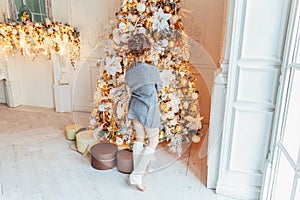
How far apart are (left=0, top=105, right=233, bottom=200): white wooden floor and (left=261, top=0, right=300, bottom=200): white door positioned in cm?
50

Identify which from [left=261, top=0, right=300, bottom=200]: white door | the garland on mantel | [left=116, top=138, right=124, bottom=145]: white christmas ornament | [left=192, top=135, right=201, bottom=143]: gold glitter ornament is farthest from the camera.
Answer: the garland on mantel

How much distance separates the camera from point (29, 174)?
6.96 feet

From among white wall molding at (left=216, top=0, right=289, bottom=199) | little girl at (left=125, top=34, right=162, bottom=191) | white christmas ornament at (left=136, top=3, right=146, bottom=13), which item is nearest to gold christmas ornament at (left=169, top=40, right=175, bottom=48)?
little girl at (left=125, top=34, right=162, bottom=191)

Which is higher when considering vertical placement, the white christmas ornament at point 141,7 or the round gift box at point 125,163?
the white christmas ornament at point 141,7

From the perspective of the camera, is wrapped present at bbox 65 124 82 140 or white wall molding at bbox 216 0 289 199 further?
wrapped present at bbox 65 124 82 140

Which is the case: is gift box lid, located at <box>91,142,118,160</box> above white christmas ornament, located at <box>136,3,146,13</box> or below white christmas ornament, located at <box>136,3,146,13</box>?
below

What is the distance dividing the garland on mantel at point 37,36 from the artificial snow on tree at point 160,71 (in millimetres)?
814

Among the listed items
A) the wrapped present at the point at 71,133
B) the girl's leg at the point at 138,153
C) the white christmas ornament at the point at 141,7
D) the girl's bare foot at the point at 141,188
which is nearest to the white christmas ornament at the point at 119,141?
the girl's leg at the point at 138,153

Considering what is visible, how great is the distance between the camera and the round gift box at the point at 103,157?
2.16 meters

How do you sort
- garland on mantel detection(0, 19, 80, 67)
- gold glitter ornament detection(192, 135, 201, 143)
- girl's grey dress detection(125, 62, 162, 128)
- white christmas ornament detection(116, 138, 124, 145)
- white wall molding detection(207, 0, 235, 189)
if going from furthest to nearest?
garland on mantel detection(0, 19, 80, 67) → gold glitter ornament detection(192, 135, 201, 143) → white christmas ornament detection(116, 138, 124, 145) → girl's grey dress detection(125, 62, 162, 128) → white wall molding detection(207, 0, 235, 189)

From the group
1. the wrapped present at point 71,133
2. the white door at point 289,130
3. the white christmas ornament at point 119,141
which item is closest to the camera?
the white door at point 289,130

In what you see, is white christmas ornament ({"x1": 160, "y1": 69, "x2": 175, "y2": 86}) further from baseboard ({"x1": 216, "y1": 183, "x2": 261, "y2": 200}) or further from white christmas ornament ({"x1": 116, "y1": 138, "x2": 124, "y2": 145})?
baseboard ({"x1": 216, "y1": 183, "x2": 261, "y2": 200})

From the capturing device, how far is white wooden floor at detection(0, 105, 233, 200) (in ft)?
6.19

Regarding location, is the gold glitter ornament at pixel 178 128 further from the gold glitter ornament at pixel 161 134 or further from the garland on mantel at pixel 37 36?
the garland on mantel at pixel 37 36
